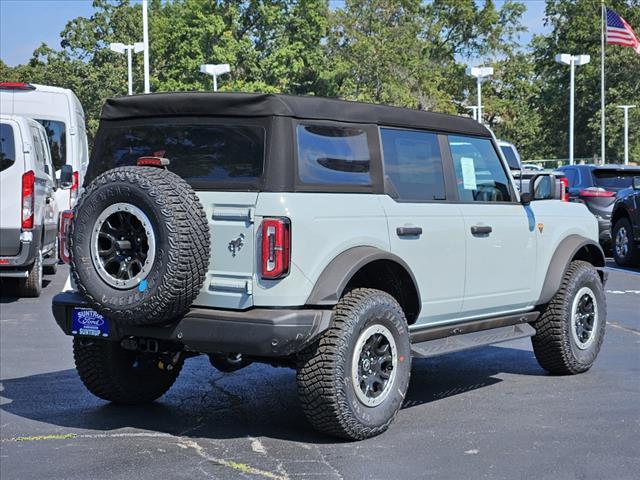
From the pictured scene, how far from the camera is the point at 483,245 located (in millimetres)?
6934

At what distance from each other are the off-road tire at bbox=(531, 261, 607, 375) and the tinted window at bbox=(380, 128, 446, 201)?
1.54 metres

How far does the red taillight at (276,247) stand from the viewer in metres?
5.42

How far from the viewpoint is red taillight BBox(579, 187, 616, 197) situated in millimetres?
18250

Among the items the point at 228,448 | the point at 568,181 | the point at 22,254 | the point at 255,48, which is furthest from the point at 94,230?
the point at 255,48

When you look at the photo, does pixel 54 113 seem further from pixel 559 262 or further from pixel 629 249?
pixel 559 262

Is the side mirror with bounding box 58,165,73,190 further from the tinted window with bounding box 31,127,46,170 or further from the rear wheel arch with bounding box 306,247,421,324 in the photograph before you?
the rear wheel arch with bounding box 306,247,421,324

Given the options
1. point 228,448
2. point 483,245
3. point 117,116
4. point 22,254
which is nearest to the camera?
point 228,448

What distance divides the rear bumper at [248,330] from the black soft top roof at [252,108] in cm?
111

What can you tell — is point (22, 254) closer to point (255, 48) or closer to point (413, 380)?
point (413, 380)

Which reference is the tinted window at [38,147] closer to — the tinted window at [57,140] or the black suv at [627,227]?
the tinted window at [57,140]

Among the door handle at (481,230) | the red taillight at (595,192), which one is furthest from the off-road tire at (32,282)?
the red taillight at (595,192)

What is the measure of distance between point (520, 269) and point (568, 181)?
12023 millimetres

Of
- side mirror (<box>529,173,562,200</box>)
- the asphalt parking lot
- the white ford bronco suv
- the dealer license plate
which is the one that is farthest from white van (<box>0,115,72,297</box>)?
side mirror (<box>529,173,562,200</box>)

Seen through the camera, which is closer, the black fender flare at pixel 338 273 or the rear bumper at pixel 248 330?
the rear bumper at pixel 248 330
